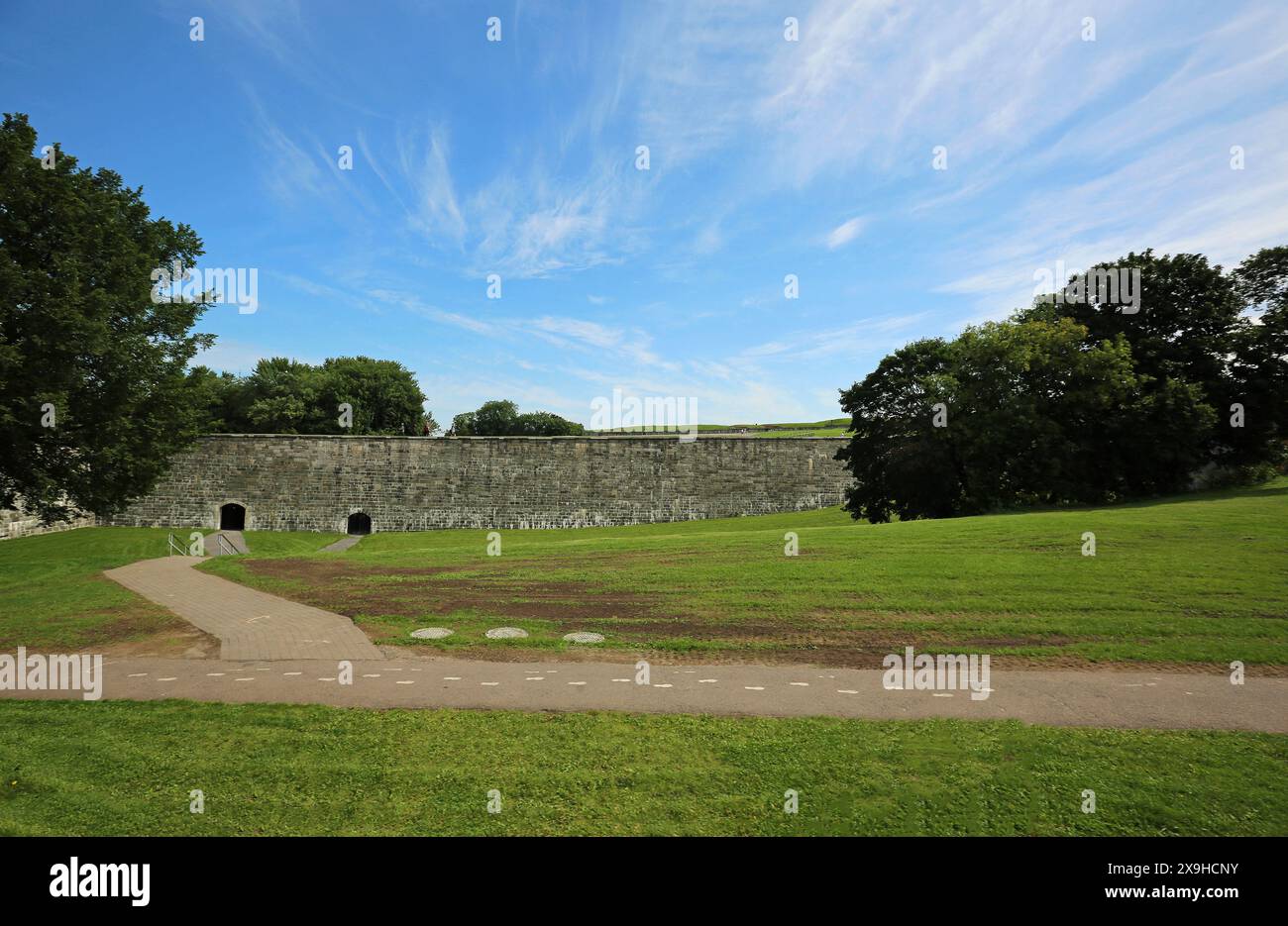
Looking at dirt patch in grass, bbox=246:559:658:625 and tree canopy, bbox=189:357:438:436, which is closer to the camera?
dirt patch in grass, bbox=246:559:658:625

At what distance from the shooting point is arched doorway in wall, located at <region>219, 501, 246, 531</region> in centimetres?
4159

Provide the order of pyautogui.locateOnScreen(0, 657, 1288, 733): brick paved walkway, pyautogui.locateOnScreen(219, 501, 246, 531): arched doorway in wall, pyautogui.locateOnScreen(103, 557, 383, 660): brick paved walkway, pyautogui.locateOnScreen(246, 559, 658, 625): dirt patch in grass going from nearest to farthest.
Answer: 1. pyautogui.locateOnScreen(0, 657, 1288, 733): brick paved walkway
2. pyautogui.locateOnScreen(103, 557, 383, 660): brick paved walkway
3. pyautogui.locateOnScreen(246, 559, 658, 625): dirt patch in grass
4. pyautogui.locateOnScreen(219, 501, 246, 531): arched doorway in wall

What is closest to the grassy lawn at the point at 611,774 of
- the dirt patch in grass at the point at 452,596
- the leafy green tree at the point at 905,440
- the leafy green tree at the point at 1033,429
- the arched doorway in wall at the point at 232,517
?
the dirt patch in grass at the point at 452,596

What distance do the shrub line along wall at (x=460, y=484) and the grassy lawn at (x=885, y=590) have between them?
66.1ft

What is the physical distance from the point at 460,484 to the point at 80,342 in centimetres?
2673

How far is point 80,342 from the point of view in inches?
628

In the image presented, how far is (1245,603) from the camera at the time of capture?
1156 cm

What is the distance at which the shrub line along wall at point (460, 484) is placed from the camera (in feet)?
136

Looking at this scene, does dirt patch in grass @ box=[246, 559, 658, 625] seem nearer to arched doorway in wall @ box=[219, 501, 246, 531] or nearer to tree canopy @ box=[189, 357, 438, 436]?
arched doorway in wall @ box=[219, 501, 246, 531]

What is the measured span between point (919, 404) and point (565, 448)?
24.3 m

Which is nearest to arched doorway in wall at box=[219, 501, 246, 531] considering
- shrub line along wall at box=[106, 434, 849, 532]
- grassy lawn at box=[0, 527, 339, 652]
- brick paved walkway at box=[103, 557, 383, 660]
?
shrub line along wall at box=[106, 434, 849, 532]

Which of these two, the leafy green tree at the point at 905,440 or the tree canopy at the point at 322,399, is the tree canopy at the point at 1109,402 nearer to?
the leafy green tree at the point at 905,440

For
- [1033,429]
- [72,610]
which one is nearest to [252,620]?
[72,610]

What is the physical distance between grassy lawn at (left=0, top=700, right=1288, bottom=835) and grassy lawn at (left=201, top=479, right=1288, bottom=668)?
11.2 ft
